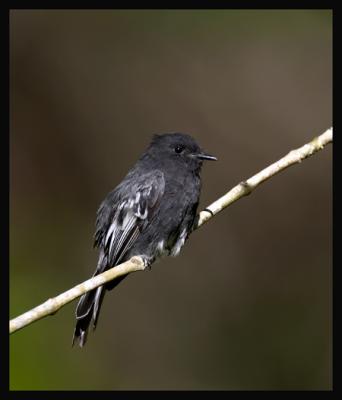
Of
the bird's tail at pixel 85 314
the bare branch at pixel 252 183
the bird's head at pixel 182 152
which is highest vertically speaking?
the bird's head at pixel 182 152

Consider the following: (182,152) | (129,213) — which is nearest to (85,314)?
(129,213)

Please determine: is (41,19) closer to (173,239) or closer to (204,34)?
(204,34)

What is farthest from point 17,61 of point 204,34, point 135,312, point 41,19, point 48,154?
point 135,312

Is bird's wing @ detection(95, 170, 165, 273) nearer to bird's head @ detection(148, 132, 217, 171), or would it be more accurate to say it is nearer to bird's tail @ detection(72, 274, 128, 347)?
bird's head @ detection(148, 132, 217, 171)

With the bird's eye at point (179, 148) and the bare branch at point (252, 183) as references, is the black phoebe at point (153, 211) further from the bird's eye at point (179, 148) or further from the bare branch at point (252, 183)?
the bare branch at point (252, 183)

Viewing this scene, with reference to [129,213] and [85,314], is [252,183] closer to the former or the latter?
[129,213]

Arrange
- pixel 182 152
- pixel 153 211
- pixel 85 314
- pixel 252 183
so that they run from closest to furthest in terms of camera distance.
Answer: pixel 252 183, pixel 85 314, pixel 153 211, pixel 182 152

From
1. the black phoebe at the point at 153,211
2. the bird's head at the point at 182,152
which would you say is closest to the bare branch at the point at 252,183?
the black phoebe at the point at 153,211
